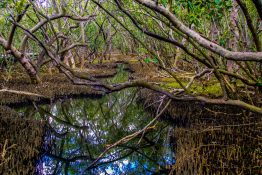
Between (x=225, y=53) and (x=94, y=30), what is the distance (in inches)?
931

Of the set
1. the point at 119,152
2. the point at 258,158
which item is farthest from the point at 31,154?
the point at 258,158

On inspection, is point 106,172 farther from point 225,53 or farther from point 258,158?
point 225,53

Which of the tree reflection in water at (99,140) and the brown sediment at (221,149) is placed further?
the tree reflection in water at (99,140)

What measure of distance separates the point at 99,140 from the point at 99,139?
0.10m

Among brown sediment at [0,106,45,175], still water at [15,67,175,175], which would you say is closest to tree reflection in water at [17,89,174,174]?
still water at [15,67,175,175]

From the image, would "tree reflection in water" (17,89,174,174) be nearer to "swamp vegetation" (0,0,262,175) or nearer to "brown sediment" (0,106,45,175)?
"swamp vegetation" (0,0,262,175)

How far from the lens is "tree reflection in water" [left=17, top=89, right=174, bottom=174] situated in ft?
20.9

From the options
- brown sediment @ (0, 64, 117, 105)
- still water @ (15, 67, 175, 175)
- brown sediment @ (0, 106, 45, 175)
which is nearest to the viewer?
brown sediment @ (0, 106, 45, 175)

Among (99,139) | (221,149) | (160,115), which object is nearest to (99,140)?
(99,139)

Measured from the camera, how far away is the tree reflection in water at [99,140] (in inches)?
250

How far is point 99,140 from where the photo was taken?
8109 mm

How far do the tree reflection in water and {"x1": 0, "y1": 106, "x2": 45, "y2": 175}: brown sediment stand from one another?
36 cm

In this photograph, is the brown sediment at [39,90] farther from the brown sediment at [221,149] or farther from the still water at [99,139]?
the brown sediment at [221,149]

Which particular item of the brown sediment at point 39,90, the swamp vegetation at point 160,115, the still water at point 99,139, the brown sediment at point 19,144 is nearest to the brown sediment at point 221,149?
the swamp vegetation at point 160,115
